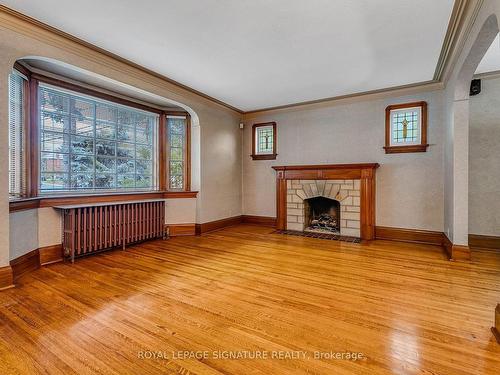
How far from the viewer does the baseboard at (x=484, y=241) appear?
13.0ft

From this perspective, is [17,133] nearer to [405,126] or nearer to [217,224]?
[217,224]

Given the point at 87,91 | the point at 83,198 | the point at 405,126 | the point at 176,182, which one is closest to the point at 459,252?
the point at 405,126

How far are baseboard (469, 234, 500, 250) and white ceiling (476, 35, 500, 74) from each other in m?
2.55

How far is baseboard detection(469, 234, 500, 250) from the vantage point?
3967 millimetres

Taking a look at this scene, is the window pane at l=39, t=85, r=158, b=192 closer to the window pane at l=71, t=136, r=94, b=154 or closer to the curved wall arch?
the window pane at l=71, t=136, r=94, b=154

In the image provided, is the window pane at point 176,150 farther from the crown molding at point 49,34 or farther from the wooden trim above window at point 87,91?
the crown molding at point 49,34

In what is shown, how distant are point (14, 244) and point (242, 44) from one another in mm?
3519

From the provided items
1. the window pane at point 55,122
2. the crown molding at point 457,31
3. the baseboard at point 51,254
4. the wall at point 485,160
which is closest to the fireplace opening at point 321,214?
the wall at point 485,160

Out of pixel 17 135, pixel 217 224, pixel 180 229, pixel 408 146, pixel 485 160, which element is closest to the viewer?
pixel 17 135

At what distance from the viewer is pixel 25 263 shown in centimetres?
304

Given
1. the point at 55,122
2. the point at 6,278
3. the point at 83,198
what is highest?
the point at 55,122

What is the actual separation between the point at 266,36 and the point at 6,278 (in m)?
3.79

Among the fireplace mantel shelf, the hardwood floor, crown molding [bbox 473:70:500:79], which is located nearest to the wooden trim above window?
the hardwood floor

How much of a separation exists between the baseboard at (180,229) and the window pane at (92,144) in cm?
89
